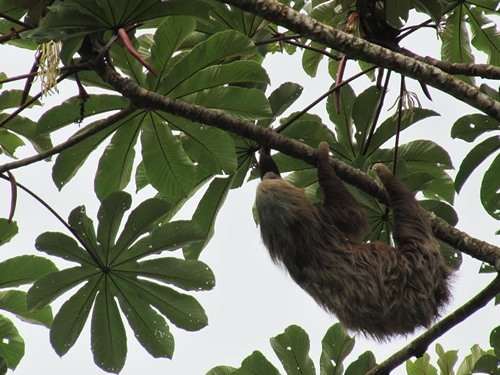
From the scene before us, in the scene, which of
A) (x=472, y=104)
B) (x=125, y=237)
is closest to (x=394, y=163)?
(x=472, y=104)

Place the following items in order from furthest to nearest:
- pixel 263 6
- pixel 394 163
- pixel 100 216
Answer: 1. pixel 394 163
2. pixel 100 216
3. pixel 263 6

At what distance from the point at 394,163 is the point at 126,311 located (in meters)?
2.27

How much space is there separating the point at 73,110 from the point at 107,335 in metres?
1.63

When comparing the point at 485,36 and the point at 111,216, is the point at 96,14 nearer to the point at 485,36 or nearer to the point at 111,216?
the point at 111,216

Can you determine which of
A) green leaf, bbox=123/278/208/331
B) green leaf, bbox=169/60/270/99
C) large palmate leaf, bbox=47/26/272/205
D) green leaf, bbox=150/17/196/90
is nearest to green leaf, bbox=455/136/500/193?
large palmate leaf, bbox=47/26/272/205

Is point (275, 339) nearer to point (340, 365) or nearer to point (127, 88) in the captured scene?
point (340, 365)

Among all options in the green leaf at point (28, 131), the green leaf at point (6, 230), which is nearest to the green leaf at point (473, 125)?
the green leaf at point (28, 131)

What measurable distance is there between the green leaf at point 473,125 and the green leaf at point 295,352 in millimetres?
1970

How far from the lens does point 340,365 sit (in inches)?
219

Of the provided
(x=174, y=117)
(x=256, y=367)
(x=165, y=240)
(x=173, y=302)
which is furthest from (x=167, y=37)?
(x=256, y=367)

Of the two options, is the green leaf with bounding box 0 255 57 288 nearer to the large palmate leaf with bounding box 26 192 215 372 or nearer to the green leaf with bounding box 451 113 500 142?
the large palmate leaf with bounding box 26 192 215 372

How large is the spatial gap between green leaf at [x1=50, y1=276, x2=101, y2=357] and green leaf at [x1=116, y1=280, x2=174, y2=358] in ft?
0.70

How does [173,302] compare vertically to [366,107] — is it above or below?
below

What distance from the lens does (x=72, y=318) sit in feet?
16.3
